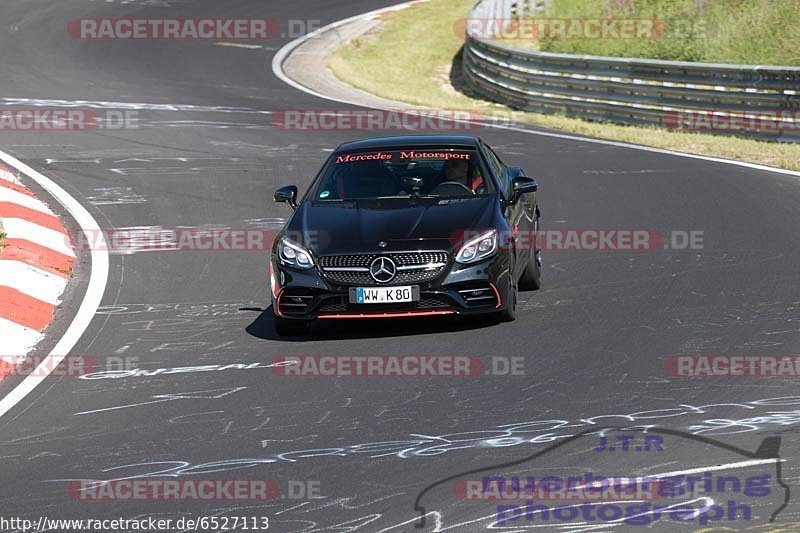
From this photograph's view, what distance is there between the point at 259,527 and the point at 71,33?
29269mm

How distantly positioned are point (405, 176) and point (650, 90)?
11818 mm

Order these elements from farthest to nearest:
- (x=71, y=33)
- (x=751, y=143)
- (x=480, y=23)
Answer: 1. (x=71, y=33)
2. (x=480, y=23)
3. (x=751, y=143)

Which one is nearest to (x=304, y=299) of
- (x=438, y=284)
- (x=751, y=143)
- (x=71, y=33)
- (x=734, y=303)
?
(x=438, y=284)

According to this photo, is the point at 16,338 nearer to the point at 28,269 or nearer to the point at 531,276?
the point at 28,269

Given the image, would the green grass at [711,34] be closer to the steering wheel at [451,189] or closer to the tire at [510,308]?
the steering wheel at [451,189]

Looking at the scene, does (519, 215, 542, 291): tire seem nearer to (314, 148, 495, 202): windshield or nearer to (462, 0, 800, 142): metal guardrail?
(314, 148, 495, 202): windshield

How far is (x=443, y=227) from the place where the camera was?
10141 millimetres

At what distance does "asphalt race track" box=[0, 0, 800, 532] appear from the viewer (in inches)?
261

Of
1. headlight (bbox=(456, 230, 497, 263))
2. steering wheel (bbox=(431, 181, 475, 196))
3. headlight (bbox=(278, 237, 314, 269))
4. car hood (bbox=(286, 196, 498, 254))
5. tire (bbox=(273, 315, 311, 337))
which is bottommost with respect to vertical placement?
tire (bbox=(273, 315, 311, 337))

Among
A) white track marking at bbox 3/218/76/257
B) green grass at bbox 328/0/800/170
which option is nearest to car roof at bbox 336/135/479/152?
white track marking at bbox 3/218/76/257

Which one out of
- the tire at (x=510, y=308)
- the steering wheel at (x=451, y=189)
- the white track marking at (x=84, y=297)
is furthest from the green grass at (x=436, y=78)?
the white track marking at (x=84, y=297)

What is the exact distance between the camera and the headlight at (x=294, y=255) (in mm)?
10078

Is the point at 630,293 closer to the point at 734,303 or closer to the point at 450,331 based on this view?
the point at 734,303

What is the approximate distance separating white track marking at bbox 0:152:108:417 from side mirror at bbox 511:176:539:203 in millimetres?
3592
